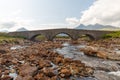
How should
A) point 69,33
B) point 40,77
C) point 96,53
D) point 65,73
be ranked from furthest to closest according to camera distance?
point 69,33 → point 96,53 → point 65,73 → point 40,77

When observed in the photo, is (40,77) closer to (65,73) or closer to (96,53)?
(65,73)

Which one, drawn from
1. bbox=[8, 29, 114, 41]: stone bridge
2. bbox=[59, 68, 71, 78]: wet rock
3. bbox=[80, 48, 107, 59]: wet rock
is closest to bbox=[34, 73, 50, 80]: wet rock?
bbox=[59, 68, 71, 78]: wet rock

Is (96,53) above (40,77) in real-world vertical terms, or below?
below

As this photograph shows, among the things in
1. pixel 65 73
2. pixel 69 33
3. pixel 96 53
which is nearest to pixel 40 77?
pixel 65 73

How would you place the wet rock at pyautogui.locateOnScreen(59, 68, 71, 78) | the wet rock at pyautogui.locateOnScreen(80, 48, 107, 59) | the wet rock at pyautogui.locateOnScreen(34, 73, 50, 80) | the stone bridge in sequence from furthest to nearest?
the stone bridge < the wet rock at pyautogui.locateOnScreen(80, 48, 107, 59) < the wet rock at pyautogui.locateOnScreen(59, 68, 71, 78) < the wet rock at pyautogui.locateOnScreen(34, 73, 50, 80)

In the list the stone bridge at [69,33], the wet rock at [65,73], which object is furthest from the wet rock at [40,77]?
the stone bridge at [69,33]

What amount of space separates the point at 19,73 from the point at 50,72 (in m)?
4.16

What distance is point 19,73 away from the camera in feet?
87.5

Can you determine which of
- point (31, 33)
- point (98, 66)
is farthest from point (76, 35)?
point (98, 66)

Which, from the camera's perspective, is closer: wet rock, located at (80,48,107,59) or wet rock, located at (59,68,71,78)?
wet rock, located at (59,68,71,78)

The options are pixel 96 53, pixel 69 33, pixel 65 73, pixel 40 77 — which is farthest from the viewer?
pixel 69 33

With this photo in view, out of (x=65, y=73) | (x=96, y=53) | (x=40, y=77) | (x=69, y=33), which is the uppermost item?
(x=40, y=77)

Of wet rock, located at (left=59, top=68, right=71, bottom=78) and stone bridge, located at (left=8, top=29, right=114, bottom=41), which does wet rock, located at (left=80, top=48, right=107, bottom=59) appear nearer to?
wet rock, located at (left=59, top=68, right=71, bottom=78)

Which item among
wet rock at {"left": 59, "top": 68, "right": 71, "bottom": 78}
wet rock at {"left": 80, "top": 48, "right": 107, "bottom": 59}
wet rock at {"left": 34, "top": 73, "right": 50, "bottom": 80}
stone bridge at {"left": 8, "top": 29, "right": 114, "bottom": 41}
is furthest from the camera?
stone bridge at {"left": 8, "top": 29, "right": 114, "bottom": 41}
